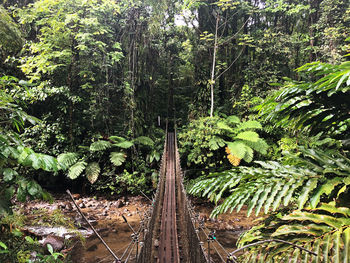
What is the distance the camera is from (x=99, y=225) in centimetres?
437

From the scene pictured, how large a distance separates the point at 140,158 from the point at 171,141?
224 centimetres

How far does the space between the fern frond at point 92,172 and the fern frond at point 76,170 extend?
0.54 ft

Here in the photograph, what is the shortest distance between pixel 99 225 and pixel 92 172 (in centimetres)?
159

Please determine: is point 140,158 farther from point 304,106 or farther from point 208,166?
point 304,106

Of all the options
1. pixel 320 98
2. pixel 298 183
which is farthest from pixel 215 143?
pixel 298 183

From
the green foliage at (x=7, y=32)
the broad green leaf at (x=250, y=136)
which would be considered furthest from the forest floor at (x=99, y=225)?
the green foliage at (x=7, y=32)

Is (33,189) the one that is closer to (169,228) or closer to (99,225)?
(169,228)

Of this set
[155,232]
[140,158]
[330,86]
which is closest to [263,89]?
[140,158]

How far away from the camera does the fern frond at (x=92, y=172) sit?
5375 mm

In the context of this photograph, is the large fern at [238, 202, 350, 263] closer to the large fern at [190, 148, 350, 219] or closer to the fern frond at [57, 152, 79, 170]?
the large fern at [190, 148, 350, 219]

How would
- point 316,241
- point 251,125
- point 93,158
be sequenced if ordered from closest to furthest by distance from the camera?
point 316,241 → point 251,125 → point 93,158

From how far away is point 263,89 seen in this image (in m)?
7.12

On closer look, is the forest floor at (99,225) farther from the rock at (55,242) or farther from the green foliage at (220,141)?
the green foliage at (220,141)

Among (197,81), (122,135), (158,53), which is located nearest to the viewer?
(122,135)
